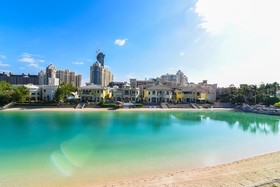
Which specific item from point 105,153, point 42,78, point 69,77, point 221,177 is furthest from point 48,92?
point 69,77

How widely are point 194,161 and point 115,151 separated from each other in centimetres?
551

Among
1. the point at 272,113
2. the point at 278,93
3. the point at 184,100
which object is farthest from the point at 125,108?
the point at 278,93

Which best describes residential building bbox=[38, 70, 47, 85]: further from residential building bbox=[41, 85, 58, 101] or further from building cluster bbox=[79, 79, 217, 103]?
building cluster bbox=[79, 79, 217, 103]

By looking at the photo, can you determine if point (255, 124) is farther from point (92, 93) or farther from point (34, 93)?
point (34, 93)

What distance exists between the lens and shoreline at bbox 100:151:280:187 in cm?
877

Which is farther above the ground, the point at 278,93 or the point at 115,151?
the point at 278,93

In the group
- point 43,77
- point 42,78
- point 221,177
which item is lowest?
point 221,177

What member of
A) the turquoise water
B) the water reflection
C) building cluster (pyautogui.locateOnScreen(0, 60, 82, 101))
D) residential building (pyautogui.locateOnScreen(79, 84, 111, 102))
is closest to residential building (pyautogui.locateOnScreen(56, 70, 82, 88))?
building cluster (pyautogui.locateOnScreen(0, 60, 82, 101))

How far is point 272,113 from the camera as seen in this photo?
44.3 metres

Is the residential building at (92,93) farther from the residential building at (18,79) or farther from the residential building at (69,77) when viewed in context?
the residential building at (18,79)

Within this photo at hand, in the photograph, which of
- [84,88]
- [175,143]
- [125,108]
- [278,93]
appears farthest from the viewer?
[278,93]

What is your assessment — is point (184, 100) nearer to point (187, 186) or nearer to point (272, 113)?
point (272, 113)

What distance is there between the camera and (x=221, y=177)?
9516 mm

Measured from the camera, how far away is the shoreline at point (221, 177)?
877 centimetres
